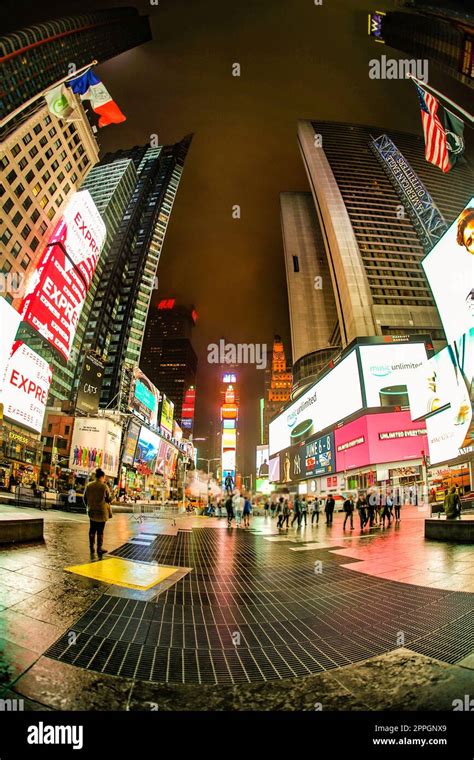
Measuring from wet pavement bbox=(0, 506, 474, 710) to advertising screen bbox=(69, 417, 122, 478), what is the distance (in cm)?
4534

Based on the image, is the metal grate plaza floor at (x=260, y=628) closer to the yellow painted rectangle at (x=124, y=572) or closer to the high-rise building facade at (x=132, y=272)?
the yellow painted rectangle at (x=124, y=572)

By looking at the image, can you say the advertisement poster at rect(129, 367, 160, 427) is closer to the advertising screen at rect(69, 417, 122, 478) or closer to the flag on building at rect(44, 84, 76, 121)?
the advertising screen at rect(69, 417, 122, 478)

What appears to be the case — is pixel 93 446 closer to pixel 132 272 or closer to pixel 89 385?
pixel 89 385

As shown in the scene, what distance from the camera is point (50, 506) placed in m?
22.4

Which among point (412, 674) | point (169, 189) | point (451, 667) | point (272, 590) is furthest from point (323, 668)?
point (169, 189)

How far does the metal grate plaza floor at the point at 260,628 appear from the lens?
2.57 meters

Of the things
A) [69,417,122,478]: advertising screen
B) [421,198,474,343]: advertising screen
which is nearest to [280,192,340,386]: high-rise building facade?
[69,417,122,478]: advertising screen

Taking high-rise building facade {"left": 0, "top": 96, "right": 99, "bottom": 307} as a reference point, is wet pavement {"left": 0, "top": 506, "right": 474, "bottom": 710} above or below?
below

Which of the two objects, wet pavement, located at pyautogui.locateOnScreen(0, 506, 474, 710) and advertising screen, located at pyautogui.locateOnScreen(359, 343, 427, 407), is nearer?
wet pavement, located at pyautogui.locateOnScreen(0, 506, 474, 710)

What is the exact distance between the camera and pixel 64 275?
15188 millimetres

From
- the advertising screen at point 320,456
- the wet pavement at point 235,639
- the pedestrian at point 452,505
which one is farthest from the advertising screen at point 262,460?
the wet pavement at point 235,639

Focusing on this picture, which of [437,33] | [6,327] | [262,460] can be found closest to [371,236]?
[437,33]

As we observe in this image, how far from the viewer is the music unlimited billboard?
46.0 feet

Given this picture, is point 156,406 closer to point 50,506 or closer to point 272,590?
point 50,506
